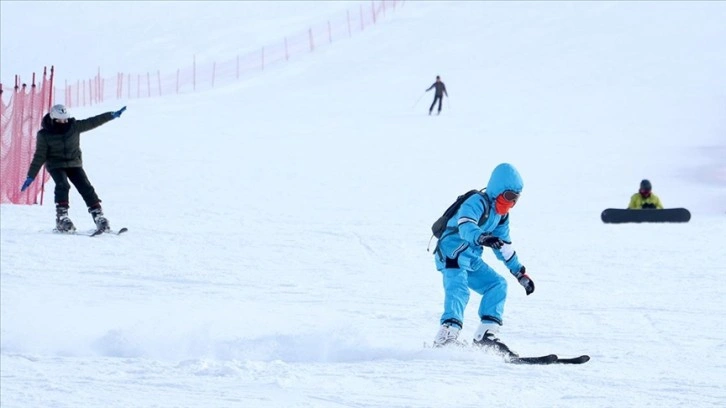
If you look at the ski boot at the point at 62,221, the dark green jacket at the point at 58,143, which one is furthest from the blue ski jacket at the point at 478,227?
A: the ski boot at the point at 62,221

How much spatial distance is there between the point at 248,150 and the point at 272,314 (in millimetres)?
12180

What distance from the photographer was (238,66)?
45.1 m

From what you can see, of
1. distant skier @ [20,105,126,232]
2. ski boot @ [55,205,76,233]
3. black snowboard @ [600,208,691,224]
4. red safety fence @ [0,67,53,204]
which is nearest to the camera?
distant skier @ [20,105,126,232]

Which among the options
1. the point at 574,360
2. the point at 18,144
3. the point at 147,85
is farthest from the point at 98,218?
the point at 147,85

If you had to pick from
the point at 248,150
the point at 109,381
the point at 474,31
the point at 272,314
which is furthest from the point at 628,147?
the point at 474,31

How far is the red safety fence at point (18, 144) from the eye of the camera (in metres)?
13.5

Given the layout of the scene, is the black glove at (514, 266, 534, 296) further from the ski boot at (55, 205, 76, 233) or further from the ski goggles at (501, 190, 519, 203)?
the ski boot at (55, 205, 76, 233)

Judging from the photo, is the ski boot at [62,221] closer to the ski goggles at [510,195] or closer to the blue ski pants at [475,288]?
the blue ski pants at [475,288]

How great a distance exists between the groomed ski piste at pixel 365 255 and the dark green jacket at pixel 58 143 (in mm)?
688

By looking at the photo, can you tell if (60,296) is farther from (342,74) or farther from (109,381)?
(342,74)

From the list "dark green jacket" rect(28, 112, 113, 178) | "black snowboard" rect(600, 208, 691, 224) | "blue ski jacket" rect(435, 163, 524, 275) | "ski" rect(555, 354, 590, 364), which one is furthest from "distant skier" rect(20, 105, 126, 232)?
"black snowboard" rect(600, 208, 691, 224)

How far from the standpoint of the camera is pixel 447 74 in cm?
3344

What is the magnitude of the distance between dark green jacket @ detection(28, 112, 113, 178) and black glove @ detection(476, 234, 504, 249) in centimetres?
506

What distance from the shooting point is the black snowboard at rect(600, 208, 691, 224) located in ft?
40.3
